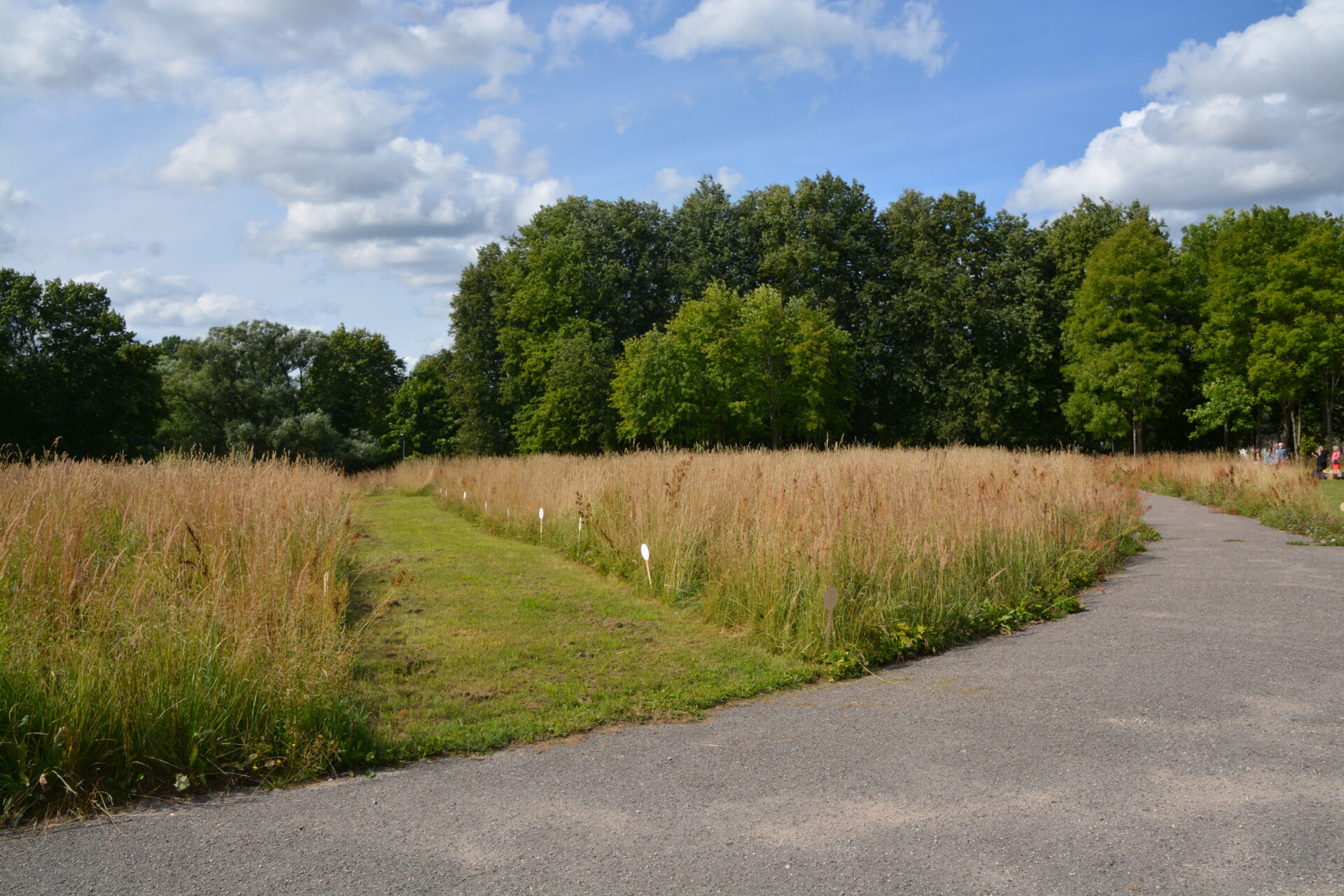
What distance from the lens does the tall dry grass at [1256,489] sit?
14008 millimetres

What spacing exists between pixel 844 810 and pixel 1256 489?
17.5m

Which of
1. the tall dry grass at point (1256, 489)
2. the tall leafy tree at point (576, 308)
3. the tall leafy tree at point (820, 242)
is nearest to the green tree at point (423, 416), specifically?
the tall leafy tree at point (576, 308)

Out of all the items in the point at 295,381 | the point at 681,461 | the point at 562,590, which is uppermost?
the point at 295,381

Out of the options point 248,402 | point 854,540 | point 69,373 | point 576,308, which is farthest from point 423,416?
point 854,540

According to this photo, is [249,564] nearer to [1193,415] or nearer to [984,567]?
[984,567]

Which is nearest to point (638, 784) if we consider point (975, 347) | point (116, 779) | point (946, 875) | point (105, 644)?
point (946, 875)

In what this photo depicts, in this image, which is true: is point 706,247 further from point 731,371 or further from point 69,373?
point 69,373

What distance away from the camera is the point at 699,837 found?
3.59 metres

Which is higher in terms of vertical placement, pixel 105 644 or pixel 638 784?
pixel 105 644

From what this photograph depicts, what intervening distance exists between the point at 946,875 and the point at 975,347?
38.5 metres

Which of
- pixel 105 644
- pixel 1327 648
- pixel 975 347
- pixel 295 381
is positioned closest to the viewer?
A: pixel 105 644

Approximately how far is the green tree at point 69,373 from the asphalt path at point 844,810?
35391 millimetres

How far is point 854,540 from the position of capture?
7684 mm

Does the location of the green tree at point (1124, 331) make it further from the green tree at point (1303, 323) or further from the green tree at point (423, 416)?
the green tree at point (423, 416)
